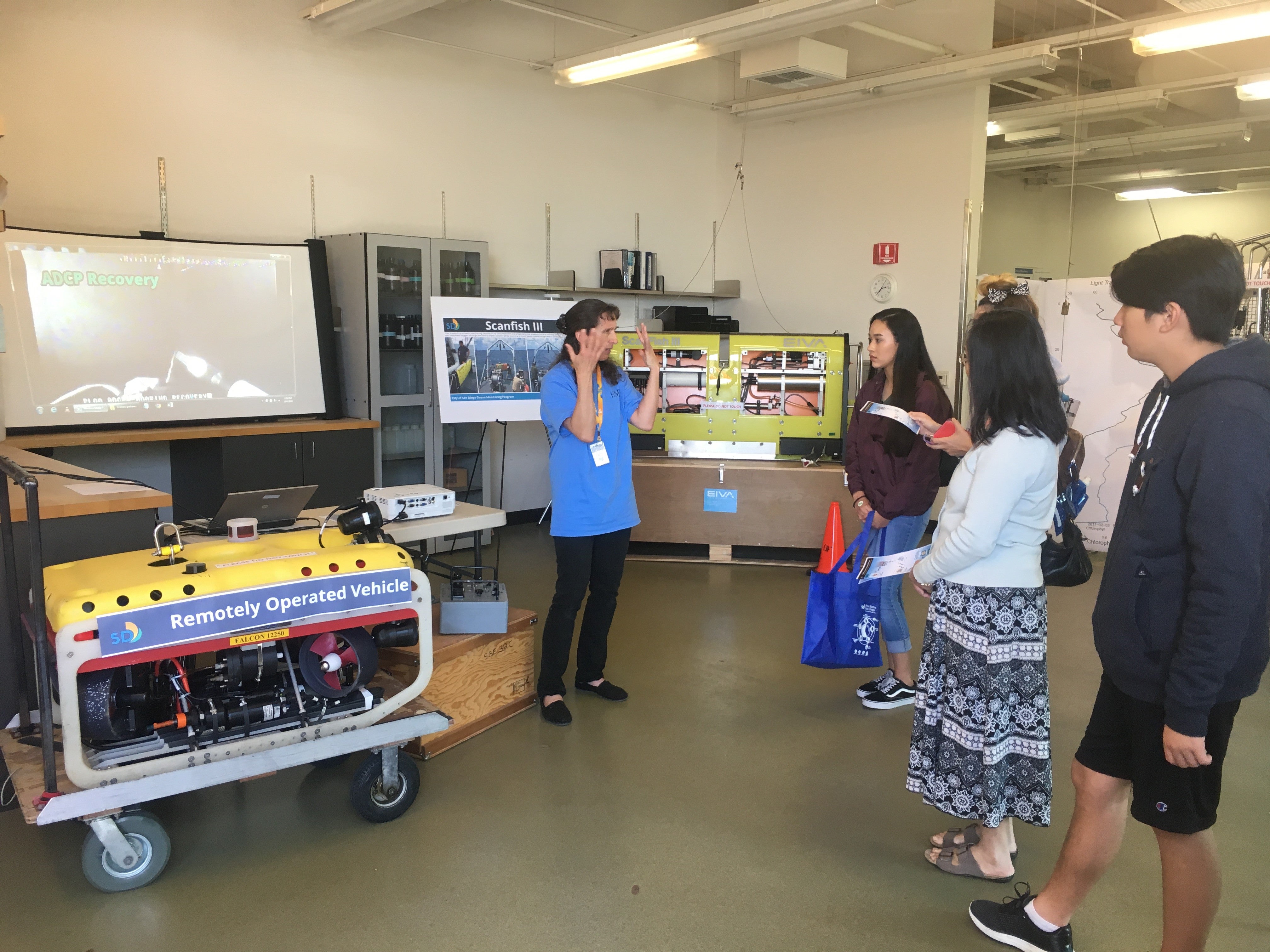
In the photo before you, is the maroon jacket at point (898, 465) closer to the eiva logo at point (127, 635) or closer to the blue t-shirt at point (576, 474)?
the blue t-shirt at point (576, 474)

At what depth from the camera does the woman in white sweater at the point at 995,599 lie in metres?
2.23

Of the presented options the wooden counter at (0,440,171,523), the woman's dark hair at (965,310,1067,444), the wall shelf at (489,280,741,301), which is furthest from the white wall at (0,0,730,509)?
the woman's dark hair at (965,310,1067,444)

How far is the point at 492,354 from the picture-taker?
19.4 ft

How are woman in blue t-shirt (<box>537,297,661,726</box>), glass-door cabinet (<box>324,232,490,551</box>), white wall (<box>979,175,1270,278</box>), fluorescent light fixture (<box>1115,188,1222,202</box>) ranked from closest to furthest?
woman in blue t-shirt (<box>537,297,661,726</box>) → glass-door cabinet (<box>324,232,490,551</box>) → fluorescent light fixture (<box>1115,188,1222,202</box>) → white wall (<box>979,175,1270,278</box>)

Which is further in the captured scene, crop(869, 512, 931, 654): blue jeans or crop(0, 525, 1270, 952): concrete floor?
crop(869, 512, 931, 654): blue jeans

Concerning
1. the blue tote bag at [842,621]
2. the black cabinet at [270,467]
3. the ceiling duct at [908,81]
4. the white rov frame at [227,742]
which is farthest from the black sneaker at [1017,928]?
the ceiling duct at [908,81]

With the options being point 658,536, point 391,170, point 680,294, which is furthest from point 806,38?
point 658,536

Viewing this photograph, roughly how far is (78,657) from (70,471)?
171 cm

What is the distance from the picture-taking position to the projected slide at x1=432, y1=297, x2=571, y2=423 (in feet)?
18.6

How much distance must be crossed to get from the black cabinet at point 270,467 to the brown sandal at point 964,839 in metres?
3.38

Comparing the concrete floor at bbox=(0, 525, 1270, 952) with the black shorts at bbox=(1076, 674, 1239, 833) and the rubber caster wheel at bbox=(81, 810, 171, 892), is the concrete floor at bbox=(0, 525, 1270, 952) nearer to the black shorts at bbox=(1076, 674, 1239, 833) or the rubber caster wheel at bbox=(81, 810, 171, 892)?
the rubber caster wheel at bbox=(81, 810, 171, 892)

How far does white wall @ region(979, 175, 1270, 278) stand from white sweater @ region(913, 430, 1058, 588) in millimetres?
9330

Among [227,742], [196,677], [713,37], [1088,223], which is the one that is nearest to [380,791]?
[227,742]

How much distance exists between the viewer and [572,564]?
337 centimetres
